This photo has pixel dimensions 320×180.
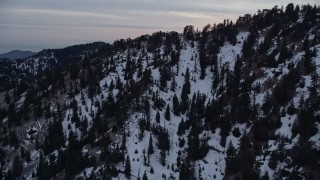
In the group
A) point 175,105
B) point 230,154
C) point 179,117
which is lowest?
point 230,154

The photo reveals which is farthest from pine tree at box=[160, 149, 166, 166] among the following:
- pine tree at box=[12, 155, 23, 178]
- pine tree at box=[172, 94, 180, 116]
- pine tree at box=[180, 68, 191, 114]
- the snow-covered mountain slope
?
pine tree at box=[12, 155, 23, 178]

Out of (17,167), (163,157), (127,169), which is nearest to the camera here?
(127,169)

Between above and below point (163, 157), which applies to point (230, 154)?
above

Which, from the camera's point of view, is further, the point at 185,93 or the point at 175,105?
the point at 185,93

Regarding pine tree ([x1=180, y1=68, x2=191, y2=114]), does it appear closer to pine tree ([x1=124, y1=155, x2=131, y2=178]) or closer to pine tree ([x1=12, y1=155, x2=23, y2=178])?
pine tree ([x1=124, y1=155, x2=131, y2=178])

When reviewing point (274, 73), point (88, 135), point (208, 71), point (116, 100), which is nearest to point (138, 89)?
point (116, 100)

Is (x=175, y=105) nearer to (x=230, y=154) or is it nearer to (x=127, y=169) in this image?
(x=230, y=154)

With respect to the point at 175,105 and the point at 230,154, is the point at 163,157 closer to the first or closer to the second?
the point at 230,154

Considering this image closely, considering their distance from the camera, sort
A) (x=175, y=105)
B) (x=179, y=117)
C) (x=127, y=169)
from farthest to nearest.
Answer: (x=175, y=105)
(x=179, y=117)
(x=127, y=169)

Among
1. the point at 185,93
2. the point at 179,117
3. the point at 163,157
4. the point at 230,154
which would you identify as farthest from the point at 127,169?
the point at 185,93
